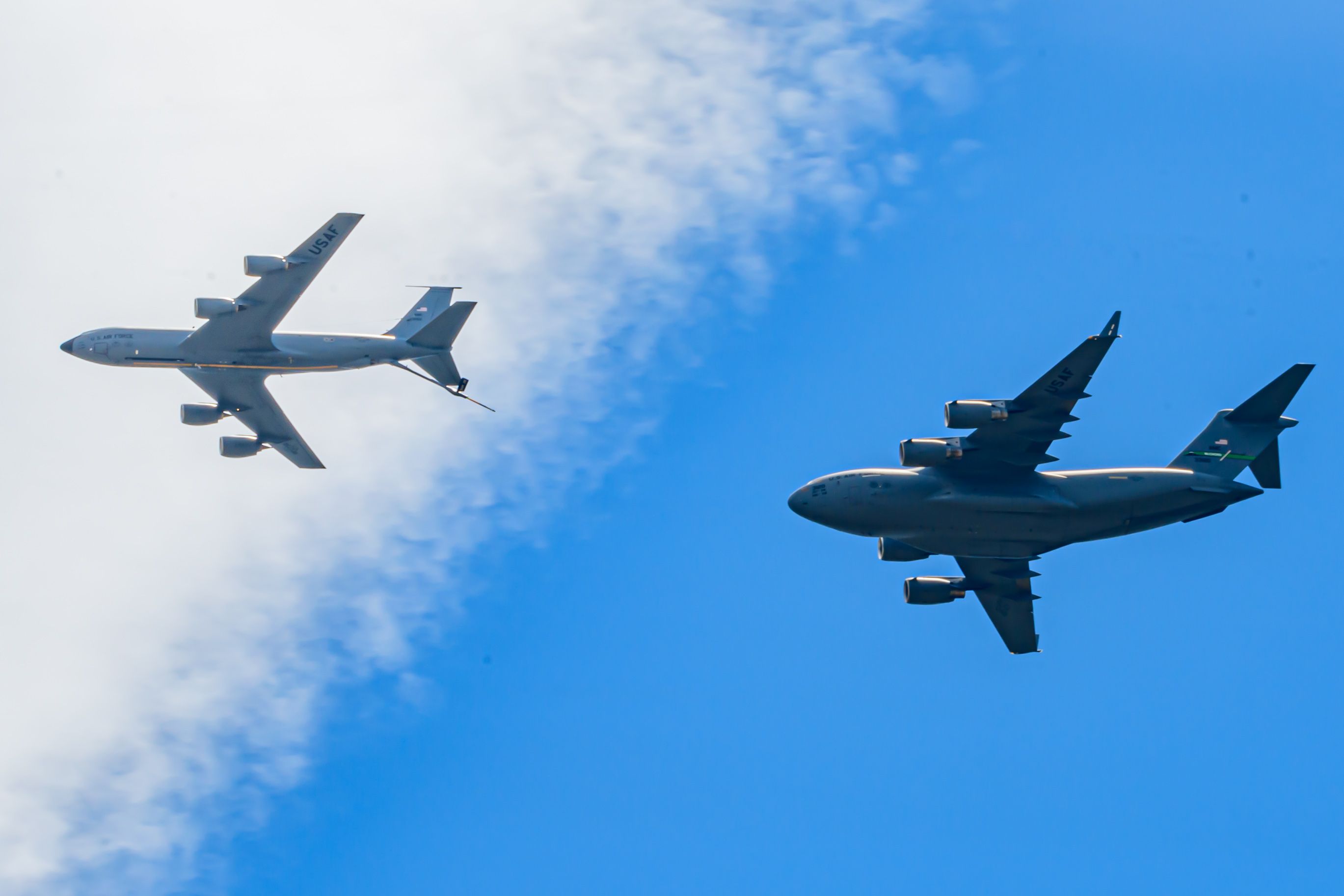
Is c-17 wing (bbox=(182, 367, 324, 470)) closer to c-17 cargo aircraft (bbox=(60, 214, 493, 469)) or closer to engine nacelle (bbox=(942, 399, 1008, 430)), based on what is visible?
c-17 cargo aircraft (bbox=(60, 214, 493, 469))

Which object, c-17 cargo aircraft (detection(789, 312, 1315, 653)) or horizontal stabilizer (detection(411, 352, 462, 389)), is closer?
c-17 cargo aircraft (detection(789, 312, 1315, 653))

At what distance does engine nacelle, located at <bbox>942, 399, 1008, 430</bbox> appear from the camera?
48.9 m

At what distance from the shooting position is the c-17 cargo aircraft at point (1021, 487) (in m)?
49.5

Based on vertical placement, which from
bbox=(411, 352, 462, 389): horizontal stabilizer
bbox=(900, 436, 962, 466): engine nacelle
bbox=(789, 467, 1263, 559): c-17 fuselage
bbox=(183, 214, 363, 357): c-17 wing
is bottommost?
bbox=(789, 467, 1263, 559): c-17 fuselage

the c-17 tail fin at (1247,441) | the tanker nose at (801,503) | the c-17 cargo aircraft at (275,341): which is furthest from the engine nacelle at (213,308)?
the c-17 tail fin at (1247,441)

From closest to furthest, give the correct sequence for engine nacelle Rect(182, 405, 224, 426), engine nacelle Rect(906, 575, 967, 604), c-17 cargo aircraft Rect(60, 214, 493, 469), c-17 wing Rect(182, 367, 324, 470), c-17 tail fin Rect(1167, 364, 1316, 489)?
c-17 tail fin Rect(1167, 364, 1316, 489) < engine nacelle Rect(906, 575, 967, 604) < c-17 cargo aircraft Rect(60, 214, 493, 469) < c-17 wing Rect(182, 367, 324, 470) < engine nacelle Rect(182, 405, 224, 426)

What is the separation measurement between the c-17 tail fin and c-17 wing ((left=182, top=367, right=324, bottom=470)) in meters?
39.1

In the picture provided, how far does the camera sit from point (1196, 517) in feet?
167

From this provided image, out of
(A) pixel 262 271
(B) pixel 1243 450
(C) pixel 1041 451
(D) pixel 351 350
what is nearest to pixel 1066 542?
(C) pixel 1041 451

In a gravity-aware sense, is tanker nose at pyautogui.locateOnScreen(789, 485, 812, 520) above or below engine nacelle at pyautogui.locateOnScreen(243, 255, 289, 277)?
below

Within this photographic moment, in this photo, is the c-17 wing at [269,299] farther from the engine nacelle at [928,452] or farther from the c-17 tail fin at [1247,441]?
the c-17 tail fin at [1247,441]

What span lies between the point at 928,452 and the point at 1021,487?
354cm

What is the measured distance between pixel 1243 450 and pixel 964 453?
10437 mm

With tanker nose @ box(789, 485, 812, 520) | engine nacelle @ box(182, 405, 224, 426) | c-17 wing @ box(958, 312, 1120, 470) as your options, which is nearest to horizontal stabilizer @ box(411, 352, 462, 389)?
engine nacelle @ box(182, 405, 224, 426)
